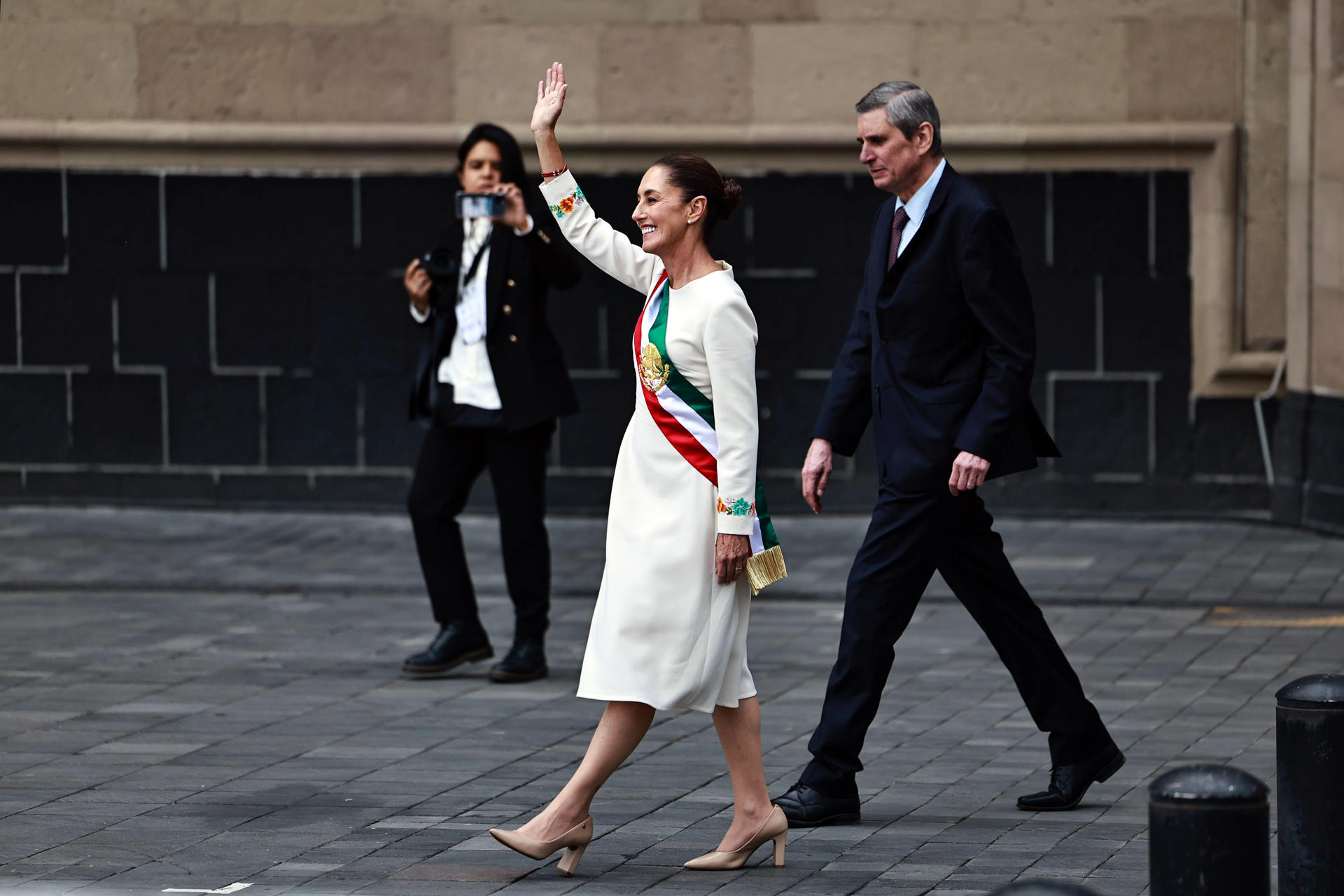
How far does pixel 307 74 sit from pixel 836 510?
363 cm

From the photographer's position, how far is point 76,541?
11.4 meters

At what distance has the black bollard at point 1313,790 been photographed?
4.65 m

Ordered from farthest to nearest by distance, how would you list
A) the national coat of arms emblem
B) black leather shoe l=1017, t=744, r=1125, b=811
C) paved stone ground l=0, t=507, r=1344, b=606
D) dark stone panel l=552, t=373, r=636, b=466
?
dark stone panel l=552, t=373, r=636, b=466, paved stone ground l=0, t=507, r=1344, b=606, black leather shoe l=1017, t=744, r=1125, b=811, the national coat of arms emblem

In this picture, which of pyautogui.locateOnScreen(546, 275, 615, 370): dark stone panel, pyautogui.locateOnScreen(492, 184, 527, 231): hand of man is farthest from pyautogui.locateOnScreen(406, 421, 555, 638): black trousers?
pyautogui.locateOnScreen(546, 275, 615, 370): dark stone panel

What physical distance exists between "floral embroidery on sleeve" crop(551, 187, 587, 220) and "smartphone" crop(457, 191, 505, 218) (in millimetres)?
2105

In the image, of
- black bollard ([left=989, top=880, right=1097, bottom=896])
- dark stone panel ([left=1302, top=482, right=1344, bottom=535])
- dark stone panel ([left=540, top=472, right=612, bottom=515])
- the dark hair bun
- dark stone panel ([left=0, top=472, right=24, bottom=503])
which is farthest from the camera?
dark stone panel ([left=0, top=472, right=24, bottom=503])

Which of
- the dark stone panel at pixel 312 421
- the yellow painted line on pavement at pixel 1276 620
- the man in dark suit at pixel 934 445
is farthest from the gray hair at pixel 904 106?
the dark stone panel at pixel 312 421

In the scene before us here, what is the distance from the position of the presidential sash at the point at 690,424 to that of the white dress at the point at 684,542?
0.06ft

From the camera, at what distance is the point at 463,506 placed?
812cm

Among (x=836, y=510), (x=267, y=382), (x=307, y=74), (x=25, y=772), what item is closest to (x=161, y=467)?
(x=267, y=382)

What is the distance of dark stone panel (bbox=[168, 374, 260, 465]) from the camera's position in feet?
40.3

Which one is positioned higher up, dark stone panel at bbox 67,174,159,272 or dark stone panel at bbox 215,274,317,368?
dark stone panel at bbox 67,174,159,272

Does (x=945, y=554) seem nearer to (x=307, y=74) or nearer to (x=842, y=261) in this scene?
(x=842, y=261)

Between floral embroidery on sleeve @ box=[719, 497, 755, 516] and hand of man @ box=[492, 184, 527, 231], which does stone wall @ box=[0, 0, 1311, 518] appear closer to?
hand of man @ box=[492, 184, 527, 231]
